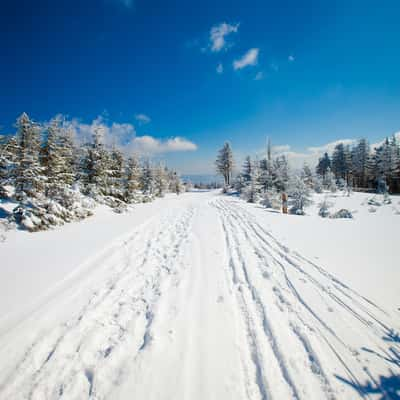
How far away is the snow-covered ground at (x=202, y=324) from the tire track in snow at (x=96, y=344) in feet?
0.04

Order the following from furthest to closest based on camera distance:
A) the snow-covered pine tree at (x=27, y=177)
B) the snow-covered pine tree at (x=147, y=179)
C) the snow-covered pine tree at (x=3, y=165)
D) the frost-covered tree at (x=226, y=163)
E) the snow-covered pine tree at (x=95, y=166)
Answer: the frost-covered tree at (x=226, y=163)
the snow-covered pine tree at (x=147, y=179)
the snow-covered pine tree at (x=95, y=166)
the snow-covered pine tree at (x=3, y=165)
the snow-covered pine tree at (x=27, y=177)

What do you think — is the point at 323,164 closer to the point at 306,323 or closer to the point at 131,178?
the point at 131,178

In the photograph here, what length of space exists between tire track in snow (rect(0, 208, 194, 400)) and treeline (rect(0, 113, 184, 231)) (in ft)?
21.1

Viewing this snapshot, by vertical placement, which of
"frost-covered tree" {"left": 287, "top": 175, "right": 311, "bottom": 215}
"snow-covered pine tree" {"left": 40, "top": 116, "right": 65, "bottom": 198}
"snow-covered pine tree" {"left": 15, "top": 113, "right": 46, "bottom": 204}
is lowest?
"frost-covered tree" {"left": 287, "top": 175, "right": 311, "bottom": 215}

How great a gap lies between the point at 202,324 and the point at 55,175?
17.3 metres

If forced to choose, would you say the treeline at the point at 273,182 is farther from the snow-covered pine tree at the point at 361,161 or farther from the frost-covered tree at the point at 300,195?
the snow-covered pine tree at the point at 361,161

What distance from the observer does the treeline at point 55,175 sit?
26.2ft

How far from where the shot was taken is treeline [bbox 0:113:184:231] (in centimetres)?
799

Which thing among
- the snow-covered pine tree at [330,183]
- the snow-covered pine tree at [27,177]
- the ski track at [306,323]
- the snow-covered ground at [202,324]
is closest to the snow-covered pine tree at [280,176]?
the snow-covered pine tree at [330,183]

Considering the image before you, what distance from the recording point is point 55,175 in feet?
→ 47.2

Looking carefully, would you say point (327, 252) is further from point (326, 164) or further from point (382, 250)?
point (326, 164)

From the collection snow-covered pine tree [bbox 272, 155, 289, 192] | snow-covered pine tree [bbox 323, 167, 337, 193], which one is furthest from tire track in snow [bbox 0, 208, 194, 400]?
snow-covered pine tree [bbox 323, 167, 337, 193]

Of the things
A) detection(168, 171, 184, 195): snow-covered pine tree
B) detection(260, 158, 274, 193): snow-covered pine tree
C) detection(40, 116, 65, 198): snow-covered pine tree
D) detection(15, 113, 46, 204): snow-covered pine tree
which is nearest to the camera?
detection(15, 113, 46, 204): snow-covered pine tree

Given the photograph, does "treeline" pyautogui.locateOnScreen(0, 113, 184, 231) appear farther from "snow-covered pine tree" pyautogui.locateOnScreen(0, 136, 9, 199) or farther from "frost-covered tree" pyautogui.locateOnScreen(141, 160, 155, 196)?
"frost-covered tree" pyautogui.locateOnScreen(141, 160, 155, 196)
